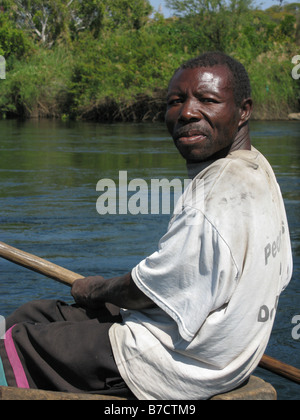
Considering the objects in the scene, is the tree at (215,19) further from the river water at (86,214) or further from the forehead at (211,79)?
the forehead at (211,79)

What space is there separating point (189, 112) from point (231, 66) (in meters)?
0.19

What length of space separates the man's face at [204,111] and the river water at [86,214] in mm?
2057

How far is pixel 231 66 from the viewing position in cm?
219

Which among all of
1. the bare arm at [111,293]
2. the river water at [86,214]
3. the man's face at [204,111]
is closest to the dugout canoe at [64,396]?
the bare arm at [111,293]

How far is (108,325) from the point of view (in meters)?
2.24

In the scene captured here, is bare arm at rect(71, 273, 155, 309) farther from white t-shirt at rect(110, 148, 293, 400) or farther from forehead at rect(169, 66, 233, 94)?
forehead at rect(169, 66, 233, 94)

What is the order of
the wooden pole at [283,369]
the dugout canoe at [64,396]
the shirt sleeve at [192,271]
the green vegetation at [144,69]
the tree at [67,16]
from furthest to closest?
the tree at [67,16] < the green vegetation at [144,69] < the wooden pole at [283,369] < the dugout canoe at [64,396] < the shirt sleeve at [192,271]

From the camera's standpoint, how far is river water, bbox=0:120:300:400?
534cm

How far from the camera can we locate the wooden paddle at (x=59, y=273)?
267cm

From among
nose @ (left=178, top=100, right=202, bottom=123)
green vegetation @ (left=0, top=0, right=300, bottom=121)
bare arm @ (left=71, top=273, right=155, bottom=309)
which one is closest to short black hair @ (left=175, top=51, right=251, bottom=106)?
nose @ (left=178, top=100, right=202, bottom=123)

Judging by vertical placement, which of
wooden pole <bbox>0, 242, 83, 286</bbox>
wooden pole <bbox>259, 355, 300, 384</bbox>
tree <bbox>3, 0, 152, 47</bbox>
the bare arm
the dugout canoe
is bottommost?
wooden pole <bbox>259, 355, 300, 384</bbox>

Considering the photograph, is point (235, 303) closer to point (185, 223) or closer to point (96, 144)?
point (185, 223)

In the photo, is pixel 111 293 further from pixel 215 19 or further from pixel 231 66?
pixel 215 19

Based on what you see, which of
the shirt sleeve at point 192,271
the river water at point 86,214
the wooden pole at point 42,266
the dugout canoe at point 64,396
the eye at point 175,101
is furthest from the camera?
the river water at point 86,214
